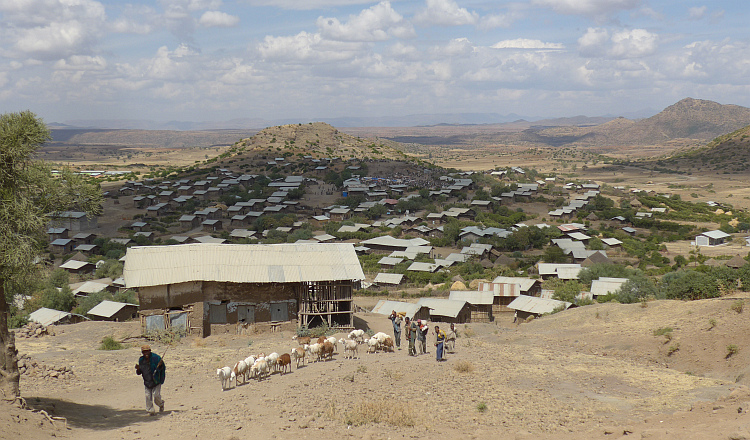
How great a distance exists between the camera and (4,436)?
397 inches

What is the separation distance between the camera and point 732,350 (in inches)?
693

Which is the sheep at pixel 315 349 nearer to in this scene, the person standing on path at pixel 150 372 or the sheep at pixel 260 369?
the sheep at pixel 260 369

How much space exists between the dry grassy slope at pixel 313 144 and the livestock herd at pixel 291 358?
94647mm

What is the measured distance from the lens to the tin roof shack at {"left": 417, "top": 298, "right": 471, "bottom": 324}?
1308 inches

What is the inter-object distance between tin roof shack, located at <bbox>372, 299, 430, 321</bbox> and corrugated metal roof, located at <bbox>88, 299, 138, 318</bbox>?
13597mm

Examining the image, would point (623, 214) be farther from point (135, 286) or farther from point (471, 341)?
point (135, 286)

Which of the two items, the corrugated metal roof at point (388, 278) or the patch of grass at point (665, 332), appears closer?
the patch of grass at point (665, 332)

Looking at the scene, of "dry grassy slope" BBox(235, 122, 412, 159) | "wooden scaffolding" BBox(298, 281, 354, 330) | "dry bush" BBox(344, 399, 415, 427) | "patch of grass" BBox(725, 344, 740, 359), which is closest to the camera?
"dry bush" BBox(344, 399, 415, 427)

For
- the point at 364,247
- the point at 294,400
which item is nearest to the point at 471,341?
the point at 294,400

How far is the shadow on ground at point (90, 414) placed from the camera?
12452 millimetres

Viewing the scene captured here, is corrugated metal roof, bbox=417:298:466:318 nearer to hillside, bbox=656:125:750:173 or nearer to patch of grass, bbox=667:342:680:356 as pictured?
patch of grass, bbox=667:342:680:356

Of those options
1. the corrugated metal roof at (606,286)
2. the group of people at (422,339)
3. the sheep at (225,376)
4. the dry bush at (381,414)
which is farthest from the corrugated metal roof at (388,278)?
the dry bush at (381,414)

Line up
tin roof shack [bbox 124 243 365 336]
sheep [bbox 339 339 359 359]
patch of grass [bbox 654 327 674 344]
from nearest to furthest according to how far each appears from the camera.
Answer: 1. sheep [bbox 339 339 359 359]
2. patch of grass [bbox 654 327 674 344]
3. tin roof shack [bbox 124 243 365 336]

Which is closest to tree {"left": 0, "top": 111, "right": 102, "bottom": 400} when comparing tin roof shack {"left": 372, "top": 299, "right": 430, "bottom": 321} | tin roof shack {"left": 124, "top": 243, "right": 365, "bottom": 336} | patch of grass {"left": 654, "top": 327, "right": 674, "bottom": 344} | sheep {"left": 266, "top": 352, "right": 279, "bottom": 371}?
sheep {"left": 266, "top": 352, "right": 279, "bottom": 371}
